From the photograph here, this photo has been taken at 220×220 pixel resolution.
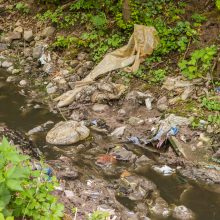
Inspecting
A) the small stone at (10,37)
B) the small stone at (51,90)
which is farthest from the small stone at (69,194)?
the small stone at (10,37)

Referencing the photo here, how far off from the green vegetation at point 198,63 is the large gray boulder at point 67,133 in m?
1.79

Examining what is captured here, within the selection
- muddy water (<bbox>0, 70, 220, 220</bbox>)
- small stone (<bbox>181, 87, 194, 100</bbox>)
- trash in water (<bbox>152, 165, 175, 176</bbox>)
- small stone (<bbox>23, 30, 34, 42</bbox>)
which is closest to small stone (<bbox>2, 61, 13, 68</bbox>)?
small stone (<bbox>23, 30, 34, 42</bbox>)

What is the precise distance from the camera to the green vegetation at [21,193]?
239 cm

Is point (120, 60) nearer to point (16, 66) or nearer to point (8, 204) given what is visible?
point (16, 66)

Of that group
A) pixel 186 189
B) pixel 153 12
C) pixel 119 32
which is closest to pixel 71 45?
pixel 119 32

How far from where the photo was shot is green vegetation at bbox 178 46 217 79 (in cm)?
591

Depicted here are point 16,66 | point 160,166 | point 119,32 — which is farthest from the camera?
point 16,66

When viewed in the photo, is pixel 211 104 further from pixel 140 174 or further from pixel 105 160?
pixel 105 160

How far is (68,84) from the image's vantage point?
6715 millimetres

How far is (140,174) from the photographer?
458 centimetres

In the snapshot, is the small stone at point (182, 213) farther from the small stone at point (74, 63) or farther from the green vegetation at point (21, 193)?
the small stone at point (74, 63)

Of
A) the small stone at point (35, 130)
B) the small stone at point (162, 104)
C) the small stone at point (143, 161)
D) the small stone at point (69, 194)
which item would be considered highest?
the small stone at point (69, 194)

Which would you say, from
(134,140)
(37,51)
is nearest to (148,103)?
(134,140)

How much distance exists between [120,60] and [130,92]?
0.76m
